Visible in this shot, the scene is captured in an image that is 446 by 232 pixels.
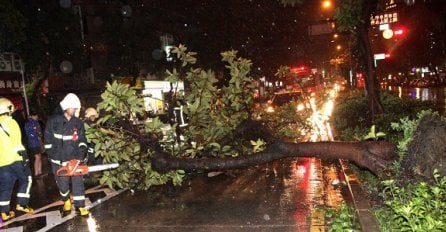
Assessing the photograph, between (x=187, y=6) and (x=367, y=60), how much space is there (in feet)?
44.1

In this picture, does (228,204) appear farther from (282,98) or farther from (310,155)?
(282,98)

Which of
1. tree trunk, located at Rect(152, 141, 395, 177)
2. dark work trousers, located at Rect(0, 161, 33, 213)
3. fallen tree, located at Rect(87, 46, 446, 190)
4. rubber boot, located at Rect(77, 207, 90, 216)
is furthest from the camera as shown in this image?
dark work trousers, located at Rect(0, 161, 33, 213)

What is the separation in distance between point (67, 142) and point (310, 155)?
4.02 meters

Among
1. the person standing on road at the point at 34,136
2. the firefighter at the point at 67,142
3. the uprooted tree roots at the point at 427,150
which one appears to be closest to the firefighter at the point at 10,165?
the firefighter at the point at 67,142

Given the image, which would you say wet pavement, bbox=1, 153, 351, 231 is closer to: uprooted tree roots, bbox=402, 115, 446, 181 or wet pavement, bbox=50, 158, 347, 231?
wet pavement, bbox=50, 158, 347, 231

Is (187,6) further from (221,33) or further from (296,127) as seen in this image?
(296,127)

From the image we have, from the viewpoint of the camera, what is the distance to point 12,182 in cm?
732

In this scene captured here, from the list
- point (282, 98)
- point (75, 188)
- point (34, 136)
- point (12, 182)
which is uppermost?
point (282, 98)

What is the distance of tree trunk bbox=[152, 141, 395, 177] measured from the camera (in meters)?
5.61

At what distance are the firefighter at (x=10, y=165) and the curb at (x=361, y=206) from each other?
5533 mm

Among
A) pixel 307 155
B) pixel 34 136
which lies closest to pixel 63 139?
pixel 307 155

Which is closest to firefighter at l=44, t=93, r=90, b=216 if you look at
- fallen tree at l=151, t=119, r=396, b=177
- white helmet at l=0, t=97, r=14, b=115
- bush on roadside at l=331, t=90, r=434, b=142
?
white helmet at l=0, t=97, r=14, b=115

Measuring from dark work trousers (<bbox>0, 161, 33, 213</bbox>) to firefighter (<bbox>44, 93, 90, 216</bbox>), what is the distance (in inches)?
25.4

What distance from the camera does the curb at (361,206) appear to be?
4875mm
